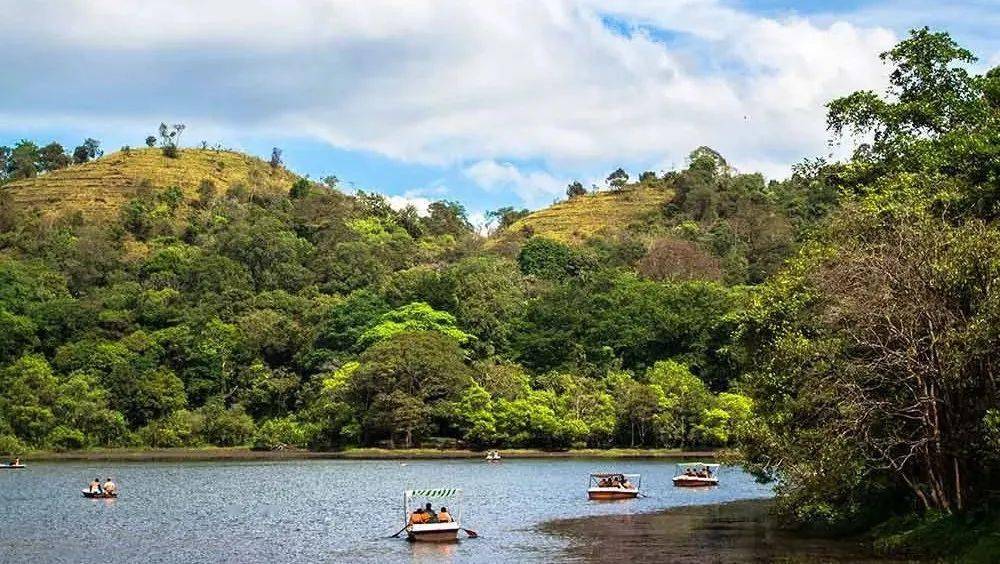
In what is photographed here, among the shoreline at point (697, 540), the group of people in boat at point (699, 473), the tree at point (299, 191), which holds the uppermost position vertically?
the tree at point (299, 191)

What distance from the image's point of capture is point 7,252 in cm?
16650

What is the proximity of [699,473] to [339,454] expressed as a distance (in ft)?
156

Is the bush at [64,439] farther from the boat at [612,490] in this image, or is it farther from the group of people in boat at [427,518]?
the group of people in boat at [427,518]

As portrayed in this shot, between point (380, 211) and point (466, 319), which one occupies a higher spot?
point (380, 211)

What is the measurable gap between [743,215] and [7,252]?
374 ft

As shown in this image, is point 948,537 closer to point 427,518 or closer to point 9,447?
point 427,518

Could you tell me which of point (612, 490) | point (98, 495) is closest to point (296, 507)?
point (98, 495)

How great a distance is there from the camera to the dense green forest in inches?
1451

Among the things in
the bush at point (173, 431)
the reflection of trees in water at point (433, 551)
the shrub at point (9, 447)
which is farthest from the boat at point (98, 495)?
the bush at point (173, 431)

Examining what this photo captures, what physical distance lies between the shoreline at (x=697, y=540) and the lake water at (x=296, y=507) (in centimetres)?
168

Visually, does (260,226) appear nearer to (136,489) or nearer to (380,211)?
(380,211)

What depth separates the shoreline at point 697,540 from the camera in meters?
40.2

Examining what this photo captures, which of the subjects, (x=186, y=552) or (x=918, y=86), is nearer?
(x=186, y=552)

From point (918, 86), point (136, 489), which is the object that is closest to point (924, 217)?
point (918, 86)
